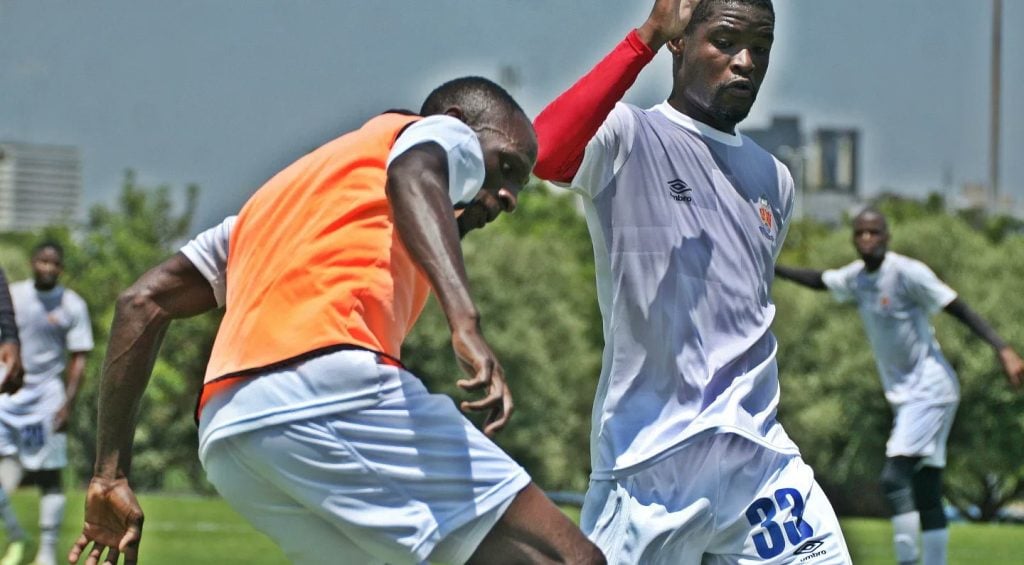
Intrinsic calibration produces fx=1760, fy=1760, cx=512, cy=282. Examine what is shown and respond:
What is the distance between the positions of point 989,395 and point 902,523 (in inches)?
1562

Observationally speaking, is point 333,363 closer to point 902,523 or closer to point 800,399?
point 902,523

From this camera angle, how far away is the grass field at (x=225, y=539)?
14.4 m

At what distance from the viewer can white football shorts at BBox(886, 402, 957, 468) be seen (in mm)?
12336

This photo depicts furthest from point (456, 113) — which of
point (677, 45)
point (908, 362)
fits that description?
point (908, 362)

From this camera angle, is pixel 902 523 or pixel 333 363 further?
pixel 902 523

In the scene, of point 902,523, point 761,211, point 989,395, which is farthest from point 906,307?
point 989,395

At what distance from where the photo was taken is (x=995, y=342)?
11.6 meters

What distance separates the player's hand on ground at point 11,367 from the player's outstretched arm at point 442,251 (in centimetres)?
568

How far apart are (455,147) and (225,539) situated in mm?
12892

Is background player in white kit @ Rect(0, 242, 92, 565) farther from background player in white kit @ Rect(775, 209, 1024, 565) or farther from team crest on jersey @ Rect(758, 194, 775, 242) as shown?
team crest on jersey @ Rect(758, 194, 775, 242)

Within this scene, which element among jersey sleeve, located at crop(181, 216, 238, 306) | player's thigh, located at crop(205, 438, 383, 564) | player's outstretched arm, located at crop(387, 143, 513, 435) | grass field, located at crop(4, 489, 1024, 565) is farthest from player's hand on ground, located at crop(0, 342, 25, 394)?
player's outstretched arm, located at crop(387, 143, 513, 435)

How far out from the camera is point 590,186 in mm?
5496

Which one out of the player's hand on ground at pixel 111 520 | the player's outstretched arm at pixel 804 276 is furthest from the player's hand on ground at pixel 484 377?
the player's outstretched arm at pixel 804 276

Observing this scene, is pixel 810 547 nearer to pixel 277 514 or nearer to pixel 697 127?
pixel 697 127
